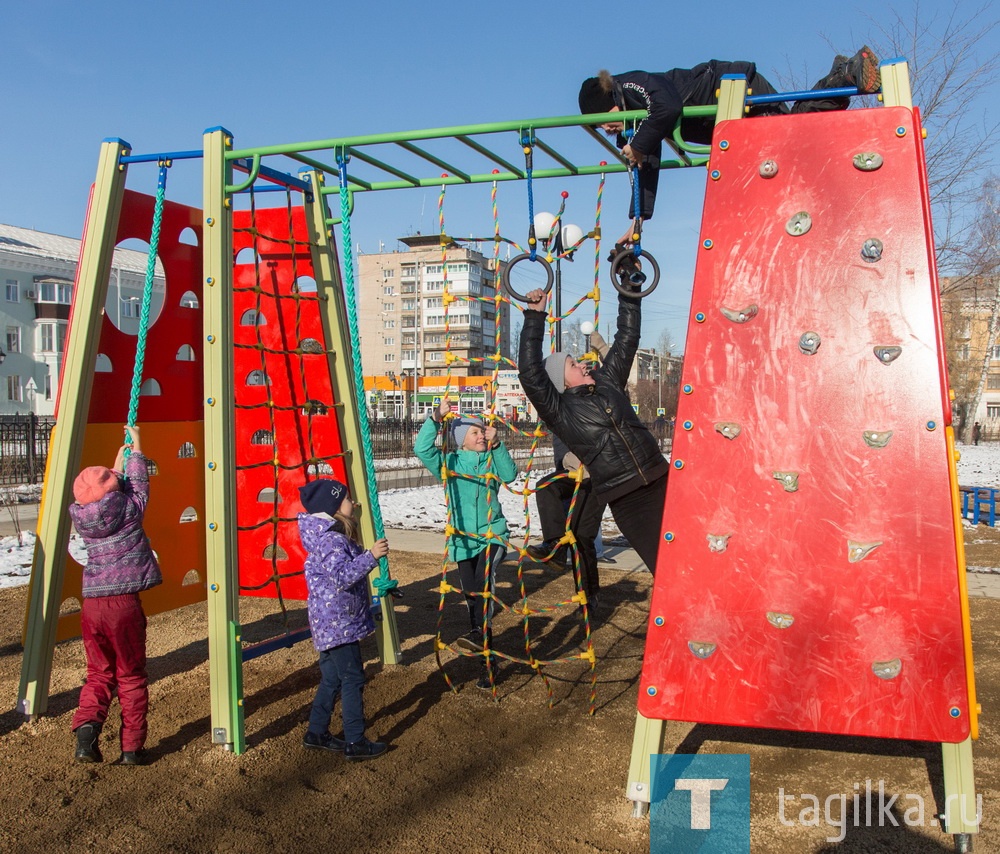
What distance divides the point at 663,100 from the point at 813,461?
1.64 meters

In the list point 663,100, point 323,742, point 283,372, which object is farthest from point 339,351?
A: point 663,100

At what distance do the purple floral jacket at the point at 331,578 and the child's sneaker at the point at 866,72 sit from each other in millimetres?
2801

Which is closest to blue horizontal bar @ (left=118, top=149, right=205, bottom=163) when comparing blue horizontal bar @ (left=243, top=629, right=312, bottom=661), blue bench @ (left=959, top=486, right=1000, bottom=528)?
blue horizontal bar @ (left=243, top=629, right=312, bottom=661)

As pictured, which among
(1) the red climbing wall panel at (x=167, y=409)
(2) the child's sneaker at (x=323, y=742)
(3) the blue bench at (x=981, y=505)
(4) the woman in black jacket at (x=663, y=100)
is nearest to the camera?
(4) the woman in black jacket at (x=663, y=100)

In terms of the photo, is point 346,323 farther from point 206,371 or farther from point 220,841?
point 220,841

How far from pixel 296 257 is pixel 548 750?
3284 mm

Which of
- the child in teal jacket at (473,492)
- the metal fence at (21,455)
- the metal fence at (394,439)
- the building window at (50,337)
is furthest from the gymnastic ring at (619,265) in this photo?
the building window at (50,337)

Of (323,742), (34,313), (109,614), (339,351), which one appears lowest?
(323,742)

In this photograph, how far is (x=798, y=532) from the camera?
333 centimetres

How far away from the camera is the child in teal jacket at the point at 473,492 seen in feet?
16.9

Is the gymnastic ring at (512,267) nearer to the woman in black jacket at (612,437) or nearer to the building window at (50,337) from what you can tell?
the woman in black jacket at (612,437)

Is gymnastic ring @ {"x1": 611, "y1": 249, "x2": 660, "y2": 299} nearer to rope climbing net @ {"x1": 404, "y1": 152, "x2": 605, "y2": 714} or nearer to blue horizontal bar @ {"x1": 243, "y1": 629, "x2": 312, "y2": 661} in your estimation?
rope climbing net @ {"x1": 404, "y1": 152, "x2": 605, "y2": 714}

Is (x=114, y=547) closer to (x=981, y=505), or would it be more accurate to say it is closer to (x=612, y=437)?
(x=612, y=437)

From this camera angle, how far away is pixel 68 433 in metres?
4.59
